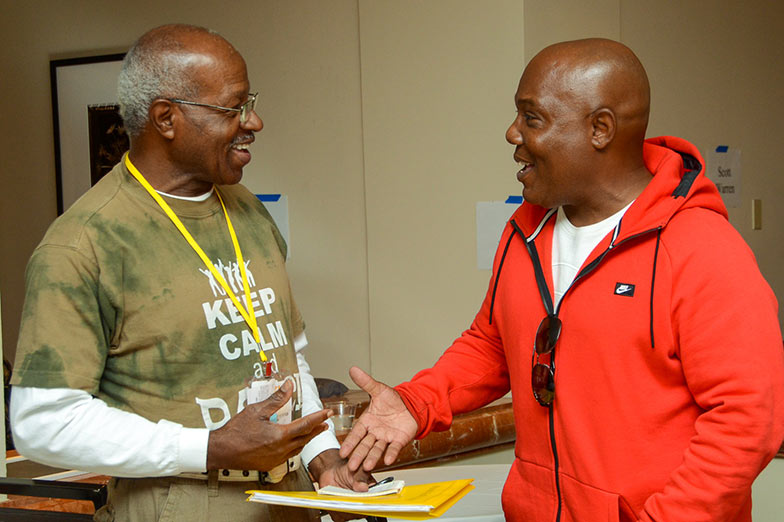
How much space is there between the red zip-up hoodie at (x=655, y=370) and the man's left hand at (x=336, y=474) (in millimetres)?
319

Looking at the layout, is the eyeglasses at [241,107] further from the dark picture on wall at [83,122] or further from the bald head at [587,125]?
the dark picture on wall at [83,122]

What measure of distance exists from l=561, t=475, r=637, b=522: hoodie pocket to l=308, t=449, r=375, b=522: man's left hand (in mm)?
389

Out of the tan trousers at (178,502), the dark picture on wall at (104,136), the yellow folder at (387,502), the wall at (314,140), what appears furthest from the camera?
the dark picture on wall at (104,136)

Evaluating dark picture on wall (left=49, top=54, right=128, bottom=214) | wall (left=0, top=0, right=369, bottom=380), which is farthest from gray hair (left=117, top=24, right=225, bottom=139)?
dark picture on wall (left=49, top=54, right=128, bottom=214)

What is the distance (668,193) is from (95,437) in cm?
111

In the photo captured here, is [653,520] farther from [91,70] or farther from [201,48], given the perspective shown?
[91,70]

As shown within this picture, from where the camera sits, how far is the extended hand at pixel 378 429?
175cm

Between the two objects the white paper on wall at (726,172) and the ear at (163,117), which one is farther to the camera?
the white paper on wall at (726,172)

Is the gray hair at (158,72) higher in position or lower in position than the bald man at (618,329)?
higher

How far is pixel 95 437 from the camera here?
140cm

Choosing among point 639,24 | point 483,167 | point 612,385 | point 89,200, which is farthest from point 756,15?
point 89,200

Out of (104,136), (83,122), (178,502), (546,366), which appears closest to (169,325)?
(178,502)

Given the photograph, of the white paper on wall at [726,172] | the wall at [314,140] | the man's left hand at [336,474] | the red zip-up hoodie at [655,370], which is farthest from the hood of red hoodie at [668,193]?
the white paper on wall at [726,172]

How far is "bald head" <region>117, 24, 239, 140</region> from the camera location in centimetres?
158
